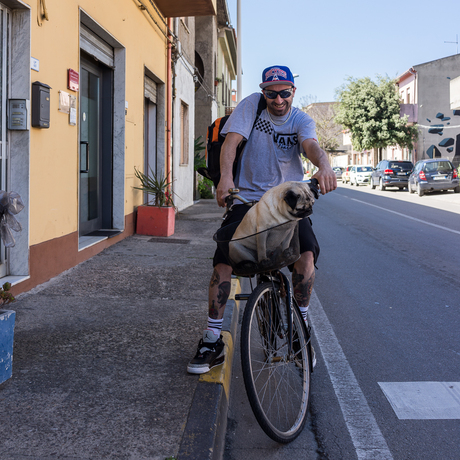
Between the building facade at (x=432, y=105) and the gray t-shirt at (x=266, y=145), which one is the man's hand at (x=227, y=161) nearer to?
the gray t-shirt at (x=266, y=145)

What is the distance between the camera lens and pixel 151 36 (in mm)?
10500

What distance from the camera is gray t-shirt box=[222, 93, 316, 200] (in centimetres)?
331

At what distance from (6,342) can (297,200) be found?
1689mm

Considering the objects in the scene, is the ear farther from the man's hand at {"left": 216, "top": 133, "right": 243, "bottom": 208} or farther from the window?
the window

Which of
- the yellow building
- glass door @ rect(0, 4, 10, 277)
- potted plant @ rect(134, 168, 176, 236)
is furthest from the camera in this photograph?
potted plant @ rect(134, 168, 176, 236)

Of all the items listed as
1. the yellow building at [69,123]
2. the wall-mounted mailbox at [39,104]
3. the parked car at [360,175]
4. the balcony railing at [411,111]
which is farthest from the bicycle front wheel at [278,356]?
the balcony railing at [411,111]

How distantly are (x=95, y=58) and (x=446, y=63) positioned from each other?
40755 millimetres

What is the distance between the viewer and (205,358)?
10.7ft

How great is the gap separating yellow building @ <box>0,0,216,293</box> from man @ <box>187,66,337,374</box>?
2.46 metres

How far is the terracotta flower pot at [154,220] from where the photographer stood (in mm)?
9344

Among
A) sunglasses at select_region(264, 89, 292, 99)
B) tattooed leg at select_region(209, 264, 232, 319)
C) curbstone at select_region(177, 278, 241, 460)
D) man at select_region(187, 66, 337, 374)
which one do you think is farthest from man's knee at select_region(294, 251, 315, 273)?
sunglasses at select_region(264, 89, 292, 99)

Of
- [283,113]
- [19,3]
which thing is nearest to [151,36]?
[19,3]

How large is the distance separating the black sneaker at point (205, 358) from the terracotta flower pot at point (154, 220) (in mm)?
6150

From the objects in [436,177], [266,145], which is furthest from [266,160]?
[436,177]
